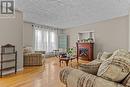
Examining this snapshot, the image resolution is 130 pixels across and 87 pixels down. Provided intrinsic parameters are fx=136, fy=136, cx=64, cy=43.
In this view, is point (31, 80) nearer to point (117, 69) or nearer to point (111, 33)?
point (117, 69)

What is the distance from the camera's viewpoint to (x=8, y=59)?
4.97 metres

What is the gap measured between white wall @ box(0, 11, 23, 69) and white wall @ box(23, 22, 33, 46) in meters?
2.65

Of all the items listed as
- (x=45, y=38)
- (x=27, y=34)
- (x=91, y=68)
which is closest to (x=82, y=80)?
(x=91, y=68)

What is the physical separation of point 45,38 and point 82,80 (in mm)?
8532

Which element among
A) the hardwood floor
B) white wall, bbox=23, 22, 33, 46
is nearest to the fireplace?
white wall, bbox=23, 22, 33, 46

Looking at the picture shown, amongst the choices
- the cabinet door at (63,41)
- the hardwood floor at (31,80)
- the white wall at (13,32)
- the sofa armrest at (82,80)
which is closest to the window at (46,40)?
the cabinet door at (63,41)

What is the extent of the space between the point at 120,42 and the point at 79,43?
8.90 ft

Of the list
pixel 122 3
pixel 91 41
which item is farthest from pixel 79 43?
pixel 122 3

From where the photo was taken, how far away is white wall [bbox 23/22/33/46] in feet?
26.5

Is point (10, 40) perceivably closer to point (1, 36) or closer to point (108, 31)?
point (1, 36)

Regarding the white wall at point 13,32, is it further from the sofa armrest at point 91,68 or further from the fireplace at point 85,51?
the fireplace at point 85,51

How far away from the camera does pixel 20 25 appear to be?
18.0 ft

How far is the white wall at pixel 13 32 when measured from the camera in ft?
15.8

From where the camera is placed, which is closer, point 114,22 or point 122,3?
point 122,3
